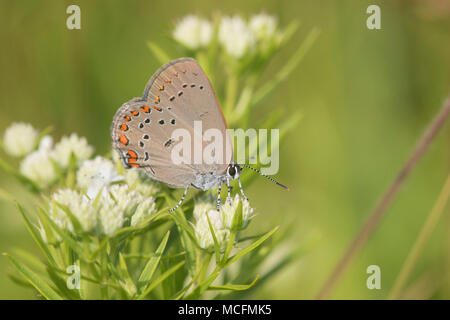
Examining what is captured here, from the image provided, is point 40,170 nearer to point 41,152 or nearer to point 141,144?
point 41,152

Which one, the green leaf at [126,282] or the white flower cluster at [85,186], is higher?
the white flower cluster at [85,186]

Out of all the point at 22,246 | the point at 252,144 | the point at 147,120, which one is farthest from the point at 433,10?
the point at 22,246

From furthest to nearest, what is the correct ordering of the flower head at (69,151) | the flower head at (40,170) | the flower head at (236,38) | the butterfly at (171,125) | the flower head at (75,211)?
the flower head at (236,38)
the flower head at (69,151)
the flower head at (40,170)
the butterfly at (171,125)
the flower head at (75,211)

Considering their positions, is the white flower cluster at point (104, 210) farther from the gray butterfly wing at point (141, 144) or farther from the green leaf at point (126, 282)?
the gray butterfly wing at point (141, 144)

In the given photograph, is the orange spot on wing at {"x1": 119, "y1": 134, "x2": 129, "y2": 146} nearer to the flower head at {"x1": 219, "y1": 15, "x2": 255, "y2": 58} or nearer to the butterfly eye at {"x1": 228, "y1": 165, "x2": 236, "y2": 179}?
the butterfly eye at {"x1": 228, "y1": 165, "x2": 236, "y2": 179}

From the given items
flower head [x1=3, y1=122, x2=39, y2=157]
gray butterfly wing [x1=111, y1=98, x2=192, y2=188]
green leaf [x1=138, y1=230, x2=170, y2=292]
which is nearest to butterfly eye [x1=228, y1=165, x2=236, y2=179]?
gray butterfly wing [x1=111, y1=98, x2=192, y2=188]

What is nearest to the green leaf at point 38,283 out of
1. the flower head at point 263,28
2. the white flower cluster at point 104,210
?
the white flower cluster at point 104,210
